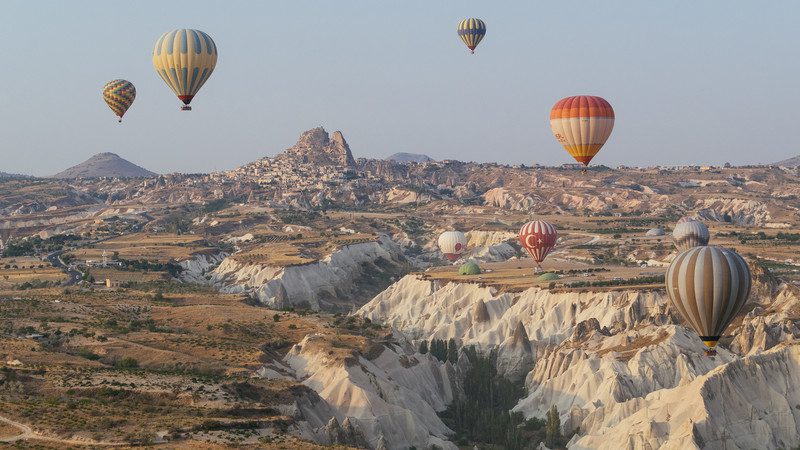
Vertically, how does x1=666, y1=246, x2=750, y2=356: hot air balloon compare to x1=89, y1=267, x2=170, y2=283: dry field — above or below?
above

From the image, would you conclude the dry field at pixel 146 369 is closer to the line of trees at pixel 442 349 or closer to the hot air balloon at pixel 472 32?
the line of trees at pixel 442 349

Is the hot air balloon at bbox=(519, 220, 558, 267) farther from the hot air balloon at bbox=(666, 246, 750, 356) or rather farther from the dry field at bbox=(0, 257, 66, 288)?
the hot air balloon at bbox=(666, 246, 750, 356)

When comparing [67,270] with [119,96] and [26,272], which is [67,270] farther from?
[119,96]

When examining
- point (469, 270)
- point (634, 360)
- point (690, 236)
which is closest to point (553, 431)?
point (634, 360)

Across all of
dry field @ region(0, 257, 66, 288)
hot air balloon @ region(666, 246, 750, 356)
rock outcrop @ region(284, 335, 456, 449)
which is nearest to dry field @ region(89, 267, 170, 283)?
dry field @ region(0, 257, 66, 288)

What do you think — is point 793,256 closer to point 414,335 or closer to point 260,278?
point 414,335

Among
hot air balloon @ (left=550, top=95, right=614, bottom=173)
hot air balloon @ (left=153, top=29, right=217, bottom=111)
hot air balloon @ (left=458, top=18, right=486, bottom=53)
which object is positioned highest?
hot air balloon @ (left=458, top=18, right=486, bottom=53)
